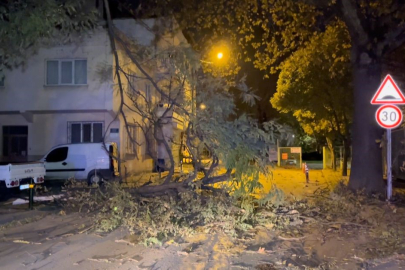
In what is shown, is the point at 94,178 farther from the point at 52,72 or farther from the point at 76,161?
the point at 52,72

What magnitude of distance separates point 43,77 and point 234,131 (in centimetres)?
1464

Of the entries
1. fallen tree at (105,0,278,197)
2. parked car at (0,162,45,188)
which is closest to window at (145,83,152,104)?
fallen tree at (105,0,278,197)

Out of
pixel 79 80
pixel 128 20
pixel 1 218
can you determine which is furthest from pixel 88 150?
pixel 1 218

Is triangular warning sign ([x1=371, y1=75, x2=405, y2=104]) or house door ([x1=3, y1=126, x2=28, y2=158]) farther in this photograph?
house door ([x1=3, y1=126, x2=28, y2=158])

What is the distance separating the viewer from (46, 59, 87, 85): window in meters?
21.8

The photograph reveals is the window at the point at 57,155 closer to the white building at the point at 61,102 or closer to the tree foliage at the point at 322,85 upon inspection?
the white building at the point at 61,102

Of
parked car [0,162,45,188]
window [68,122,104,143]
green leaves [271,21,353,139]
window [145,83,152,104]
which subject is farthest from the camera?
window [68,122,104,143]

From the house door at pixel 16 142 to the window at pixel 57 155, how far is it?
4.59 metres

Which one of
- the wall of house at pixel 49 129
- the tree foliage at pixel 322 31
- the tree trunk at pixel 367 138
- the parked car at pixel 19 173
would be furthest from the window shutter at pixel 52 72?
the tree trunk at pixel 367 138

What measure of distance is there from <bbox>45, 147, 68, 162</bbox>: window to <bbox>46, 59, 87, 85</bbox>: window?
4190 millimetres

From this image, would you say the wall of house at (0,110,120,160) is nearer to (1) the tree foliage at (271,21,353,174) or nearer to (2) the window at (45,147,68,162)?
(2) the window at (45,147,68,162)

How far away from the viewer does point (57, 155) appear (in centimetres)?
1894

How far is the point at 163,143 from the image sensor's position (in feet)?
38.1

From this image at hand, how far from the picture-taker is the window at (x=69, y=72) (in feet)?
71.5
